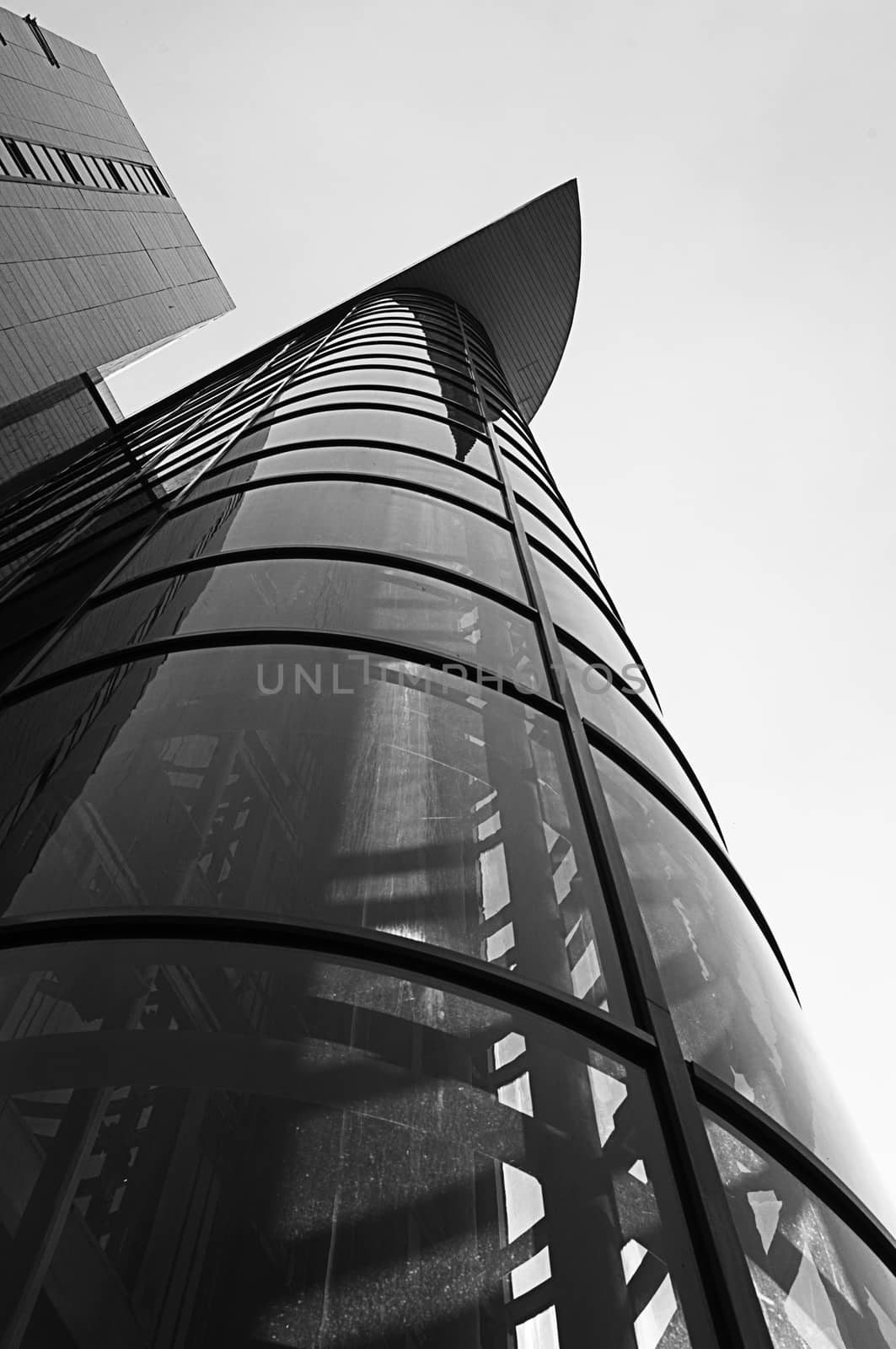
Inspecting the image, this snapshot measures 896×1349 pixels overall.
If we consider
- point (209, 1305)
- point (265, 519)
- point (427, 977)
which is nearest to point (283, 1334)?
point (209, 1305)

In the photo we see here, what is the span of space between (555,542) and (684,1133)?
564 centimetres

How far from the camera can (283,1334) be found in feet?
5.59

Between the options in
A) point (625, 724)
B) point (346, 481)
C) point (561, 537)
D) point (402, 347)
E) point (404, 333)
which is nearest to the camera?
point (625, 724)

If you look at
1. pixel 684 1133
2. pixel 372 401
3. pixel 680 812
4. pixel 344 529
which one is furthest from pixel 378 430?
pixel 684 1133

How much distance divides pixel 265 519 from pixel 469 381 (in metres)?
7.69

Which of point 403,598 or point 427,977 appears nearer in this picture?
point 427,977

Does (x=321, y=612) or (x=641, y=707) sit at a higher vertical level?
(x=321, y=612)

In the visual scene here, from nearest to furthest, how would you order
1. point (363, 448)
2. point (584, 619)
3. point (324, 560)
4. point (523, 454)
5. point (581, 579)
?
point (324, 560), point (584, 619), point (581, 579), point (363, 448), point (523, 454)

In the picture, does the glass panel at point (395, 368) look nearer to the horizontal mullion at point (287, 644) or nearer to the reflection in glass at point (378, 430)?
the reflection in glass at point (378, 430)

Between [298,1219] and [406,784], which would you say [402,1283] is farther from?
[406,784]

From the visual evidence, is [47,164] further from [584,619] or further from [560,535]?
[584,619]

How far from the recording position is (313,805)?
3100 millimetres

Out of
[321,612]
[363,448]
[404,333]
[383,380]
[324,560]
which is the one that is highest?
[404,333]

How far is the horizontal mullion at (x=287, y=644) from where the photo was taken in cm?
388
